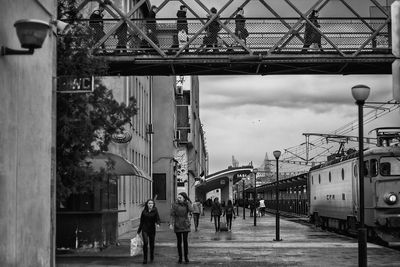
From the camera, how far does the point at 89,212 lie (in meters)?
21.6

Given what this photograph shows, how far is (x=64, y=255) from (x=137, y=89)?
17.2 m

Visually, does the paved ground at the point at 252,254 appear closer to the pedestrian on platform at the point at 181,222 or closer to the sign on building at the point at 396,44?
the pedestrian on platform at the point at 181,222

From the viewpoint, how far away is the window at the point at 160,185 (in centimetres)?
4802

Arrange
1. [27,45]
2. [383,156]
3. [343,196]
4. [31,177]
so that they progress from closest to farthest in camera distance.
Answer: [27,45], [31,177], [383,156], [343,196]

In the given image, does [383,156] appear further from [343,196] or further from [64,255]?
[64,255]

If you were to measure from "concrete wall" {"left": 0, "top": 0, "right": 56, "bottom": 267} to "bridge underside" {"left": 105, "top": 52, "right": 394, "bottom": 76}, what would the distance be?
9863mm

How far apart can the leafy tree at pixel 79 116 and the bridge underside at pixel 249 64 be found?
862cm

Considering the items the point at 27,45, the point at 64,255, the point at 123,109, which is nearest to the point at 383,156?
the point at 64,255

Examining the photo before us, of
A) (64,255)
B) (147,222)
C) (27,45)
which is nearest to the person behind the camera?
(27,45)

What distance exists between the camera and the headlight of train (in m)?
24.5

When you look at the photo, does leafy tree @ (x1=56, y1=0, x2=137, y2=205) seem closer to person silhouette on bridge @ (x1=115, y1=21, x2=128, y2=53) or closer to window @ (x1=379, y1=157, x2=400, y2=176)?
person silhouette on bridge @ (x1=115, y1=21, x2=128, y2=53)

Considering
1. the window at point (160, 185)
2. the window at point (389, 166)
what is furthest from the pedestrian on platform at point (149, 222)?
the window at point (160, 185)

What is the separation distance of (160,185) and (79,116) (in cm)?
3515

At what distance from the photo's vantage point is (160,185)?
4853 centimetres
